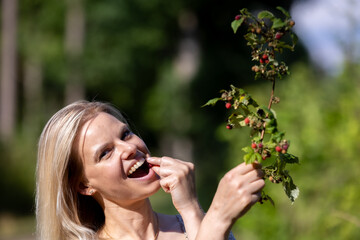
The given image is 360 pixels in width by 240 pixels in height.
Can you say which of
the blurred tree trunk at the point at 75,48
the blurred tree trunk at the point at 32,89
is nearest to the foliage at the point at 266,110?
the blurred tree trunk at the point at 75,48

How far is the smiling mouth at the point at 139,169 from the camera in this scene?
7.22ft

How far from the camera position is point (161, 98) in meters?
17.9

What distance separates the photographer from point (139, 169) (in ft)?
7.47

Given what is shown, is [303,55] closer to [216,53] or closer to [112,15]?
[216,53]

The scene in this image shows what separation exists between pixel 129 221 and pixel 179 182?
1.47ft

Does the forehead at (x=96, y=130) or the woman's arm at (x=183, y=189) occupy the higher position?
the forehead at (x=96, y=130)

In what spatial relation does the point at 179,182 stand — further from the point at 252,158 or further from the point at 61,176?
the point at 61,176

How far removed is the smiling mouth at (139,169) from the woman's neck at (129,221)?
0.15 metres

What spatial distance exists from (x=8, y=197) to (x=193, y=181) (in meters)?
12.3

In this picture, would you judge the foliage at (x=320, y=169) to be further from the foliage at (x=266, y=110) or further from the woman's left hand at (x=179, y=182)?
the foliage at (x=266, y=110)

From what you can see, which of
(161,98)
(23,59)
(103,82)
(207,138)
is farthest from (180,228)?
(23,59)

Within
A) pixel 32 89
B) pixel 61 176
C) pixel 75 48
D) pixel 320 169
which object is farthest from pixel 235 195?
pixel 32 89

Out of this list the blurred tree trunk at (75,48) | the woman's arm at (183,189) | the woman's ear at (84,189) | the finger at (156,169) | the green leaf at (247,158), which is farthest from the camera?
the blurred tree trunk at (75,48)

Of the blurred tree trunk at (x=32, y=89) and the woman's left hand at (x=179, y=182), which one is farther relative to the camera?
the blurred tree trunk at (x=32, y=89)
